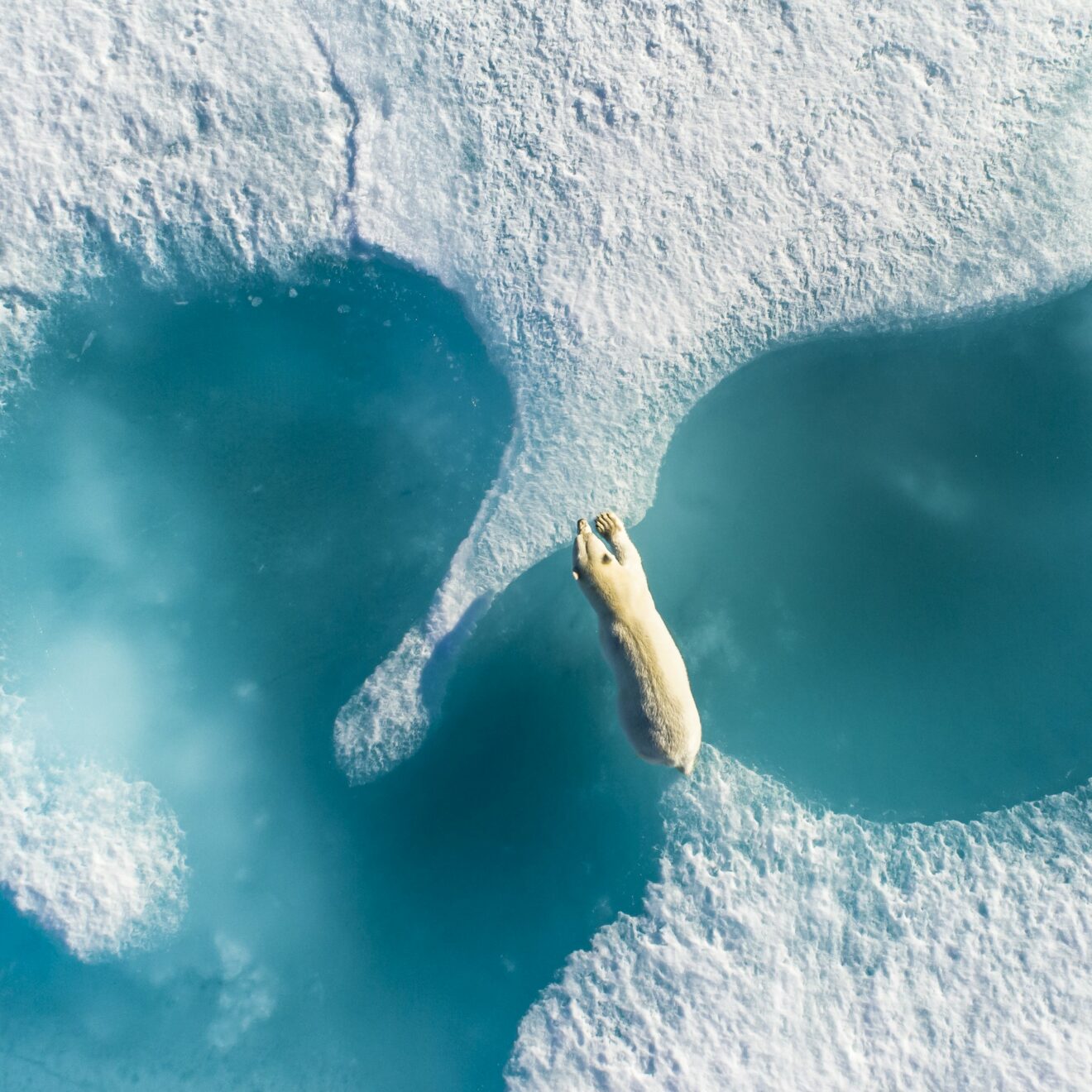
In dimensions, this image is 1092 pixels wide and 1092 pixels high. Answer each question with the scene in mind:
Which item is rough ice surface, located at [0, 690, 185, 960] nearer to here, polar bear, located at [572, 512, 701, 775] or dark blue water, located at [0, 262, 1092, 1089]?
dark blue water, located at [0, 262, 1092, 1089]

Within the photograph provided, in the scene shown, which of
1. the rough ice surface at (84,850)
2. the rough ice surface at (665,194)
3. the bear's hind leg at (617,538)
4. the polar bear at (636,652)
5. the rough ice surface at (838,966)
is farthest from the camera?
the rough ice surface at (665,194)

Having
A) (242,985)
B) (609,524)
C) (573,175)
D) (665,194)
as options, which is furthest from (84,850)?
(665,194)

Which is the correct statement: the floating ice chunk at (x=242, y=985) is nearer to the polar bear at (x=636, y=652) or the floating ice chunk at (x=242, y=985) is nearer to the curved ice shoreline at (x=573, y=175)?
the curved ice shoreline at (x=573, y=175)

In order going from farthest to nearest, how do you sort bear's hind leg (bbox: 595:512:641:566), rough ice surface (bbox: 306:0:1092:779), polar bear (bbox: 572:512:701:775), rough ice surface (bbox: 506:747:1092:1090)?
rough ice surface (bbox: 306:0:1092:779)
rough ice surface (bbox: 506:747:1092:1090)
bear's hind leg (bbox: 595:512:641:566)
polar bear (bbox: 572:512:701:775)

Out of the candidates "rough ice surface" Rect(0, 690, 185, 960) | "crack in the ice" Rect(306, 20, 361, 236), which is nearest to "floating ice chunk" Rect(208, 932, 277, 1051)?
"rough ice surface" Rect(0, 690, 185, 960)

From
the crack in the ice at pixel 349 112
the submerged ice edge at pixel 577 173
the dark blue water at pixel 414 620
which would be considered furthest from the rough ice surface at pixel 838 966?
the crack in the ice at pixel 349 112

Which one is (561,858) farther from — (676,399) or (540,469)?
(676,399)
